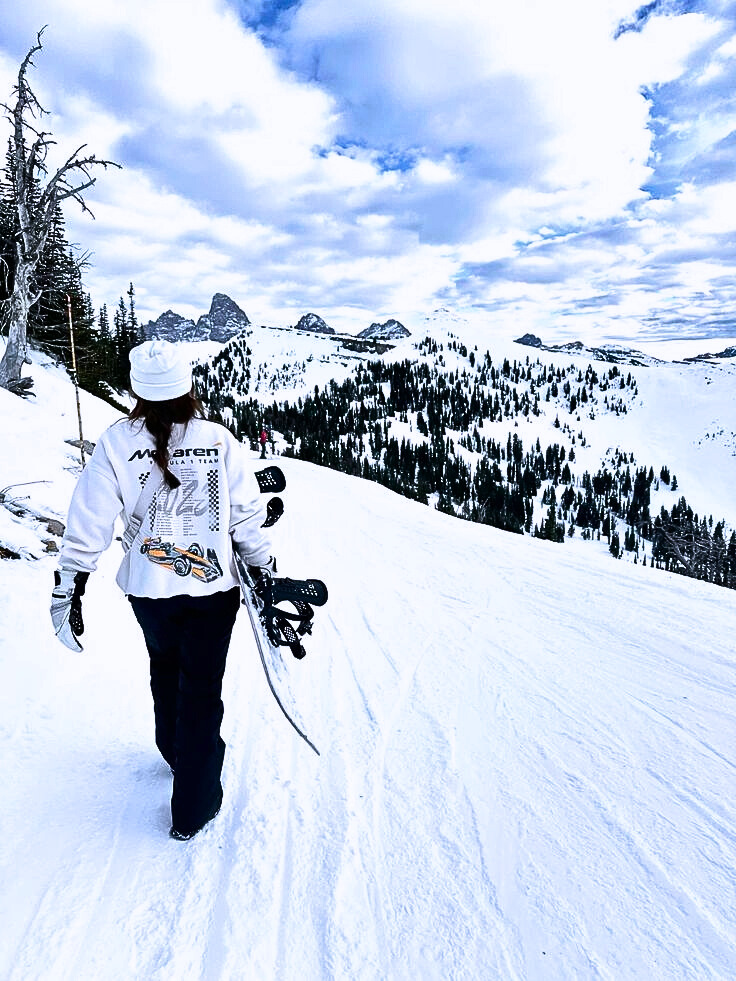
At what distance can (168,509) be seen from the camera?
8.76 ft

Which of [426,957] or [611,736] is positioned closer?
[426,957]

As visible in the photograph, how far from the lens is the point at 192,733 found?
9.25 ft

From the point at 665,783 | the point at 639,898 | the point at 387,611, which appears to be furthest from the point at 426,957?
the point at 387,611

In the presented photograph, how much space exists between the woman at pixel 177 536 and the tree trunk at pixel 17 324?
17.8 m

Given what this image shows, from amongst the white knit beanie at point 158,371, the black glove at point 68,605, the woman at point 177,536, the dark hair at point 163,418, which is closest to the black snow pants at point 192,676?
the woman at point 177,536

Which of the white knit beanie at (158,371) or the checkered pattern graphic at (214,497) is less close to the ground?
the white knit beanie at (158,371)

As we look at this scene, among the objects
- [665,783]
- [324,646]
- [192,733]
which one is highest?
[192,733]

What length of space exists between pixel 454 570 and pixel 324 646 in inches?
137

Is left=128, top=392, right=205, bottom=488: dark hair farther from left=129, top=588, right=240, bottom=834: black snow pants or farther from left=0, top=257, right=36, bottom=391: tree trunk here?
left=0, top=257, right=36, bottom=391: tree trunk

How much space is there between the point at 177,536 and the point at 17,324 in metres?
18.3

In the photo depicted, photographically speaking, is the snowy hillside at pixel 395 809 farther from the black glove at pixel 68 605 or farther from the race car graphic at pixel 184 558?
the race car graphic at pixel 184 558

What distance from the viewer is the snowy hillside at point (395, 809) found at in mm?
2328

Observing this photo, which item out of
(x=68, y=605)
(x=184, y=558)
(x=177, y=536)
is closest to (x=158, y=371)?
(x=177, y=536)

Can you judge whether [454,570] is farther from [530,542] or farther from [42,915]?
[42,915]
